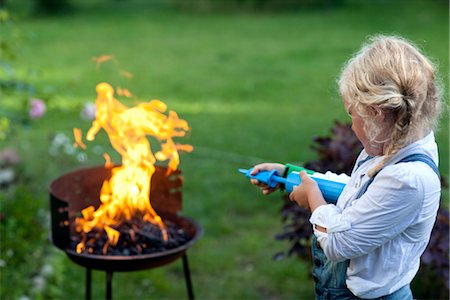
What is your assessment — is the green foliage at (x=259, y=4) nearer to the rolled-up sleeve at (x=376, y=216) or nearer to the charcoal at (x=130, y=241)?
the charcoal at (x=130, y=241)

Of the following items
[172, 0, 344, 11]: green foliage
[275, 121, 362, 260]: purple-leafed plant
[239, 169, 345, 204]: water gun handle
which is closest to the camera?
[239, 169, 345, 204]: water gun handle

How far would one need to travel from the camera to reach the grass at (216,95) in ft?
14.6

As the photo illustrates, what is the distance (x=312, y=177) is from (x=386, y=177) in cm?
39

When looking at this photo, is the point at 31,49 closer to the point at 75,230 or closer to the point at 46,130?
the point at 46,130

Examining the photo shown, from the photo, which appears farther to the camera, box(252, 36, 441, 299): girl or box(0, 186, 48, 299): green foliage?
box(0, 186, 48, 299): green foliage

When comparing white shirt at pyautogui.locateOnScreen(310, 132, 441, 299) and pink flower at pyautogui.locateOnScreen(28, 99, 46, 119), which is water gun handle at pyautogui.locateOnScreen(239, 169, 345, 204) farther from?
pink flower at pyautogui.locateOnScreen(28, 99, 46, 119)

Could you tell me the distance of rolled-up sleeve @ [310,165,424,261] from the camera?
6.65 feet

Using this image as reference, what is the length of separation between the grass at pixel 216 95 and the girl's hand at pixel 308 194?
1.16 feet

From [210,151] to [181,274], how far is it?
2.26 metres

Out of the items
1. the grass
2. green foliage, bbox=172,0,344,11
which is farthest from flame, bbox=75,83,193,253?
green foliage, bbox=172,0,344,11

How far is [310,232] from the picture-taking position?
12.5 ft

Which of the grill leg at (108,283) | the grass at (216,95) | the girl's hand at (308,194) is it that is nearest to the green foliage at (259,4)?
the grass at (216,95)

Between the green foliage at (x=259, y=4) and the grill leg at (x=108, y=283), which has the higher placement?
the grill leg at (x=108, y=283)

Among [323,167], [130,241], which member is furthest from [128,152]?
[323,167]
